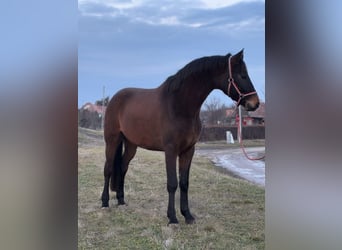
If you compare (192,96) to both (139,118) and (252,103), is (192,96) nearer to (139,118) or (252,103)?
(139,118)

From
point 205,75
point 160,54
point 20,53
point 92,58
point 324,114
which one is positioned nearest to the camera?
point 324,114

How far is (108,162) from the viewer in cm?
171

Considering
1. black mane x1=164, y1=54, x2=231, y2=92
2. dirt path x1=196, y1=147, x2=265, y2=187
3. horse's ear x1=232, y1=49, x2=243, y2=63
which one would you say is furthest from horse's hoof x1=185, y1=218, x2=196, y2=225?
horse's ear x1=232, y1=49, x2=243, y2=63

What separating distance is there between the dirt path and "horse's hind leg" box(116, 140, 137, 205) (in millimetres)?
398

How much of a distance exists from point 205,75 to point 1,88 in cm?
114

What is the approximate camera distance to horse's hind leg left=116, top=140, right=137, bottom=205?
1.69 metres

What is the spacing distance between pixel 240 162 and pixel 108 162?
2.25 ft

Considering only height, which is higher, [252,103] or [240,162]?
[252,103]

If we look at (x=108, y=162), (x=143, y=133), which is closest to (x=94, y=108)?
(x=108, y=162)

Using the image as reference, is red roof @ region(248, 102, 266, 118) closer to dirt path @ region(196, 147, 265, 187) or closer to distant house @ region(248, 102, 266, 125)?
distant house @ region(248, 102, 266, 125)

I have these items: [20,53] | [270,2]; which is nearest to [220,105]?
[270,2]

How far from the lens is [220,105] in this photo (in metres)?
1.59

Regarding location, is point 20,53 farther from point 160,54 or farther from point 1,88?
point 160,54

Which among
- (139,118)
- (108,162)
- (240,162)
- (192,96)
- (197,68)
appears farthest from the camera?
(139,118)
